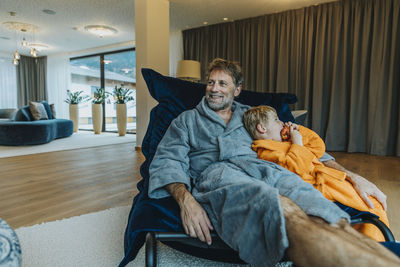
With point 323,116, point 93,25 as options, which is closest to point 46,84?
point 93,25

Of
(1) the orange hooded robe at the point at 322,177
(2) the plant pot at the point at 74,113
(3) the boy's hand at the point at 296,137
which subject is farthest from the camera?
(2) the plant pot at the point at 74,113

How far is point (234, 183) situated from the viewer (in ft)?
3.00

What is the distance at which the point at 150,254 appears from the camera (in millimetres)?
868

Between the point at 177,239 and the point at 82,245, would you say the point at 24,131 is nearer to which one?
the point at 82,245

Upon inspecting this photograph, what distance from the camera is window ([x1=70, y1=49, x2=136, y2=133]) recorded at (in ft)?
24.9

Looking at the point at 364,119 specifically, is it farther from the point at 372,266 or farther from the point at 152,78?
the point at 372,266

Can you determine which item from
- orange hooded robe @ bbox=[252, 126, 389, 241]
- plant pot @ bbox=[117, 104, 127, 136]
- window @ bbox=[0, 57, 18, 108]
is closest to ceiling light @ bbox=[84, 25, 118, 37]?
plant pot @ bbox=[117, 104, 127, 136]

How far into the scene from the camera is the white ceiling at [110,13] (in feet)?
14.8

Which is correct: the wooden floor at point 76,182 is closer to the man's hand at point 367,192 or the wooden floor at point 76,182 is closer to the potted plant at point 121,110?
the man's hand at point 367,192

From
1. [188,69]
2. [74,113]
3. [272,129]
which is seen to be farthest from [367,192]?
[74,113]

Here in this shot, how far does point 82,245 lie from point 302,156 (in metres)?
1.19

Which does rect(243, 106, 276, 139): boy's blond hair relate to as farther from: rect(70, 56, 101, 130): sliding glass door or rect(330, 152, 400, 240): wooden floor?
rect(70, 56, 101, 130): sliding glass door

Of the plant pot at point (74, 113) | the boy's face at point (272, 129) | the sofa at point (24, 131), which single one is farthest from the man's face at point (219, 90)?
the plant pot at point (74, 113)

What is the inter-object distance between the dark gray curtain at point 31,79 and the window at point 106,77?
121 centimetres
